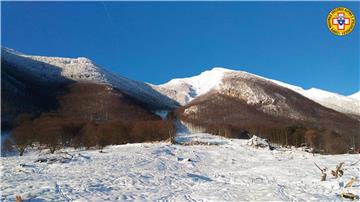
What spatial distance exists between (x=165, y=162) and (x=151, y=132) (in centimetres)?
5352

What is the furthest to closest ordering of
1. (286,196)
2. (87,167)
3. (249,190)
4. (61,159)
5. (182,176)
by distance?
1. (61,159)
2. (87,167)
3. (182,176)
4. (249,190)
5. (286,196)

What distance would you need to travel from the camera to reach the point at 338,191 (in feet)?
67.8

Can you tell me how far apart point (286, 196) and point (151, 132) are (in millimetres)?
68098

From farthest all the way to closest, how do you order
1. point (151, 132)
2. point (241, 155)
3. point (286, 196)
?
point (151, 132) < point (241, 155) < point (286, 196)

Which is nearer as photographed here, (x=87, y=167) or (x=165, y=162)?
(x=87, y=167)

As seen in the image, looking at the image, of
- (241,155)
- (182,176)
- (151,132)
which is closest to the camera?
(182,176)

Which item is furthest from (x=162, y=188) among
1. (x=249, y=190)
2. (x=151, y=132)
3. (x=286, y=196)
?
(x=151, y=132)

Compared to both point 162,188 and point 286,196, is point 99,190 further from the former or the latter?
point 286,196

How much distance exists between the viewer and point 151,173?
88.3ft

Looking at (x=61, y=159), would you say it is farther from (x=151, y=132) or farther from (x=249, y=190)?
(x=151, y=132)

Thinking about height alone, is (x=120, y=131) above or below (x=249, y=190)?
above

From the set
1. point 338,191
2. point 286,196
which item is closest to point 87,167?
point 286,196

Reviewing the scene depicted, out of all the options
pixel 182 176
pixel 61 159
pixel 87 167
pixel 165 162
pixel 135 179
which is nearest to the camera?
pixel 135 179

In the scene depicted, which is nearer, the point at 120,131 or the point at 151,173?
the point at 151,173
